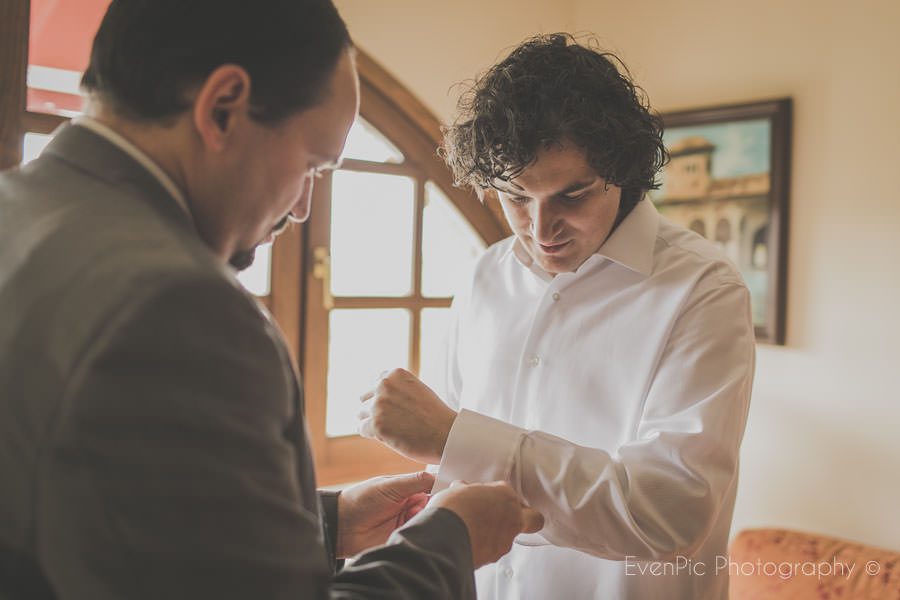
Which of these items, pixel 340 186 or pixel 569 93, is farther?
pixel 340 186

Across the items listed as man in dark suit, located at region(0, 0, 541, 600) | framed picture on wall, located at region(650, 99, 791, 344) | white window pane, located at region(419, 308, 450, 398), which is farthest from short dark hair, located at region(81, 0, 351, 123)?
framed picture on wall, located at region(650, 99, 791, 344)

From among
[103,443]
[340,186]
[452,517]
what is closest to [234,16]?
[103,443]

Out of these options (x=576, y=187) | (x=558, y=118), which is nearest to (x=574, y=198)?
Result: (x=576, y=187)

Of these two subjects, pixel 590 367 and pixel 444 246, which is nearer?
pixel 590 367

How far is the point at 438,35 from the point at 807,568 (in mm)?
2298

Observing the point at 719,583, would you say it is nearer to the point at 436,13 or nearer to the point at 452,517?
the point at 452,517

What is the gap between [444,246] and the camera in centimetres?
315

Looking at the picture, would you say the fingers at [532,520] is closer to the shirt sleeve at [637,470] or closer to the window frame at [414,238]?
the shirt sleeve at [637,470]

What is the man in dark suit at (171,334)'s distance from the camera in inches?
20.9

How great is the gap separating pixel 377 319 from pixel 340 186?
521 millimetres

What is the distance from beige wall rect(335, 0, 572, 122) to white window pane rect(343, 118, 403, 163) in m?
0.21

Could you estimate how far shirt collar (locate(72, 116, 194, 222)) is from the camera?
2.25ft

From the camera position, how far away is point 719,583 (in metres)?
1.44

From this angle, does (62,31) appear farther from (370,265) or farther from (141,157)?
(141,157)
